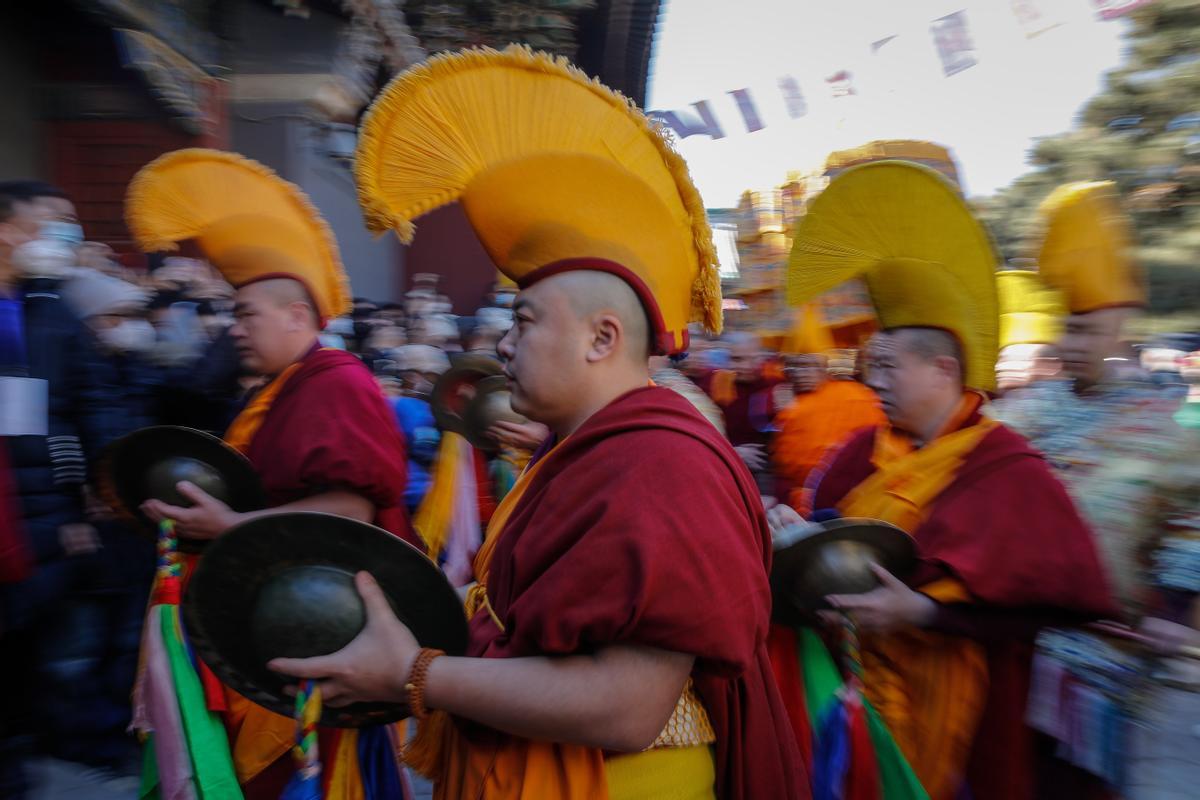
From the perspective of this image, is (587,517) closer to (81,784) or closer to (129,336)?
(81,784)

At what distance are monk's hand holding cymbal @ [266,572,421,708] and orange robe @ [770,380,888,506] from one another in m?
4.10

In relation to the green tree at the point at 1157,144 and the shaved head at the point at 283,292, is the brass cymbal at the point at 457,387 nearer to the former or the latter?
the shaved head at the point at 283,292

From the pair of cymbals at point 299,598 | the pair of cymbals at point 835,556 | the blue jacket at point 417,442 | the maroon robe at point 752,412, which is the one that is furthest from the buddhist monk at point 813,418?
the pair of cymbals at point 299,598

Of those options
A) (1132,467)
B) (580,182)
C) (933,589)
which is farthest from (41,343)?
(1132,467)

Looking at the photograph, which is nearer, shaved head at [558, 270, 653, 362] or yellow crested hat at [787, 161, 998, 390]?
shaved head at [558, 270, 653, 362]

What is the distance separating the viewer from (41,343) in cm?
337

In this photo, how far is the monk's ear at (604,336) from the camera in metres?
1.68

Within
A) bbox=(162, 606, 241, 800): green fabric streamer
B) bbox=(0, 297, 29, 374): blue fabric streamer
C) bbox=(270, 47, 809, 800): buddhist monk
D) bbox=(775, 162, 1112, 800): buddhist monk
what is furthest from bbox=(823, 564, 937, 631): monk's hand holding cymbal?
bbox=(0, 297, 29, 374): blue fabric streamer

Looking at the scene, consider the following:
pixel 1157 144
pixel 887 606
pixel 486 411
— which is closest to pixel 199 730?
pixel 887 606

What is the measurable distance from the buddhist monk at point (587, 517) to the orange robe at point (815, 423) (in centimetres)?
379

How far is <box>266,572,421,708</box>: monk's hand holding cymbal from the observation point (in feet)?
4.81

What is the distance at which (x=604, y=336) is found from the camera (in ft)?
5.54

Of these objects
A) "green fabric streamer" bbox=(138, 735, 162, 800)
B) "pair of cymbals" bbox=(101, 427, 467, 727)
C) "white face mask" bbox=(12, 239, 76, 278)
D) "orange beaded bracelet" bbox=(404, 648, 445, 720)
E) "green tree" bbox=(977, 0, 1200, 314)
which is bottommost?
"green fabric streamer" bbox=(138, 735, 162, 800)

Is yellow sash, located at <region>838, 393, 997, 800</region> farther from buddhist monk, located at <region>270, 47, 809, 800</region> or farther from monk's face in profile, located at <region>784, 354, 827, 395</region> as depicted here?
monk's face in profile, located at <region>784, 354, 827, 395</region>
